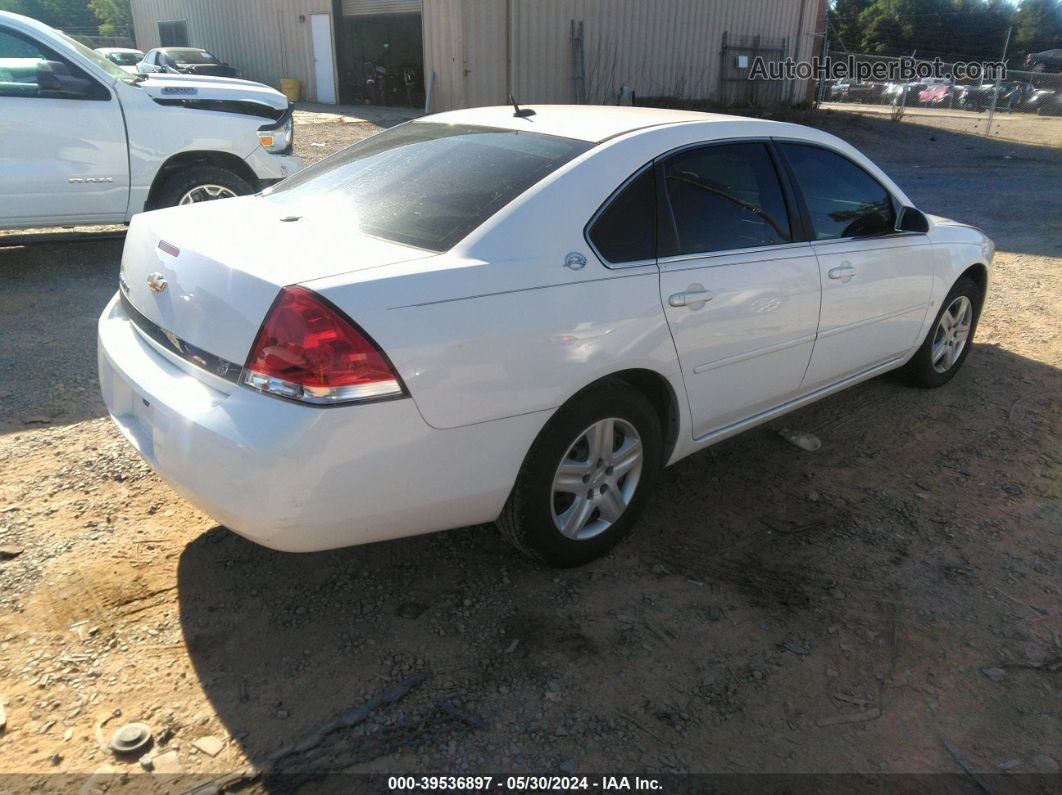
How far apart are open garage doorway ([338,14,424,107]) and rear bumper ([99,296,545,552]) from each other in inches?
876

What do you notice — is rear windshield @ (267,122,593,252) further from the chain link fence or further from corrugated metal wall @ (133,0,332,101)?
the chain link fence

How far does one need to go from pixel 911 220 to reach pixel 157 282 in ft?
12.0

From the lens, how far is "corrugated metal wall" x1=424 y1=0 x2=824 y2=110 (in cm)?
1969

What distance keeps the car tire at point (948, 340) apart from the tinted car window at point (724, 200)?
5.81 feet

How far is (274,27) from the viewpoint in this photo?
2655cm

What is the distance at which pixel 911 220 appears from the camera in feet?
14.3

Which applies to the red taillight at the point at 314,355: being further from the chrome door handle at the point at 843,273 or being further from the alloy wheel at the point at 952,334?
the alloy wheel at the point at 952,334

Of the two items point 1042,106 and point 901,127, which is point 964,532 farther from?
point 1042,106

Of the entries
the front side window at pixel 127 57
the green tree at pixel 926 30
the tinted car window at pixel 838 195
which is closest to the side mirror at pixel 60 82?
the tinted car window at pixel 838 195

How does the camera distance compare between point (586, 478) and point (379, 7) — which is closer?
point (586, 478)

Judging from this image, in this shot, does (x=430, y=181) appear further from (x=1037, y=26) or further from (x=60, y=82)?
(x=1037, y=26)

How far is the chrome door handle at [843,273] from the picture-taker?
3.82 meters

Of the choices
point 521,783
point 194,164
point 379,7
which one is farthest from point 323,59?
point 521,783

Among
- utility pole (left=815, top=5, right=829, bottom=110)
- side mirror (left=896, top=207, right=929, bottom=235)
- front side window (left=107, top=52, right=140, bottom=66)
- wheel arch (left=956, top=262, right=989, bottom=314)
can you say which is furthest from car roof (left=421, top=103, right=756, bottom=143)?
utility pole (left=815, top=5, right=829, bottom=110)
